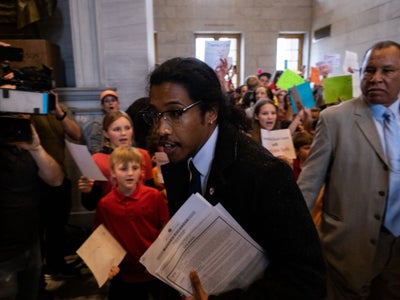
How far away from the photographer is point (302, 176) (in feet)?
6.02

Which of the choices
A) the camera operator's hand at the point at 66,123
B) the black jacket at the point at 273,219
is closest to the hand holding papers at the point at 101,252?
the black jacket at the point at 273,219

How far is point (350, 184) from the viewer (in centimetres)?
170

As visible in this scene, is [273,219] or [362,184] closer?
[273,219]

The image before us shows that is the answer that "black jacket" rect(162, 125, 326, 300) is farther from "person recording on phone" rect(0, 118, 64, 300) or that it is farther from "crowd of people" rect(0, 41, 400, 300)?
"person recording on phone" rect(0, 118, 64, 300)

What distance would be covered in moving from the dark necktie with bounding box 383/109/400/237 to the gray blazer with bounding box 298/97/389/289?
5cm

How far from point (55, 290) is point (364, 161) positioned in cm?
266

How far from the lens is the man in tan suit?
1.64 meters

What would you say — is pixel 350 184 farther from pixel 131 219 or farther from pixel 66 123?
pixel 66 123

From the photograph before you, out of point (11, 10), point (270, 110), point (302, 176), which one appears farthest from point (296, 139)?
point (11, 10)

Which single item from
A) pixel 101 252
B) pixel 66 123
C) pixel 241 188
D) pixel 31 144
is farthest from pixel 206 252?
pixel 66 123

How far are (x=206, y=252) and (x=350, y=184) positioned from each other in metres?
1.09

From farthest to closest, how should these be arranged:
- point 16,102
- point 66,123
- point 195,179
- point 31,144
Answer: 1. point 66,123
2. point 31,144
3. point 16,102
4. point 195,179

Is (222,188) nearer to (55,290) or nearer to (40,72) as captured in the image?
(40,72)

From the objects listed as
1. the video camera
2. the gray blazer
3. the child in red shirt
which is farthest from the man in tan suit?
the video camera
